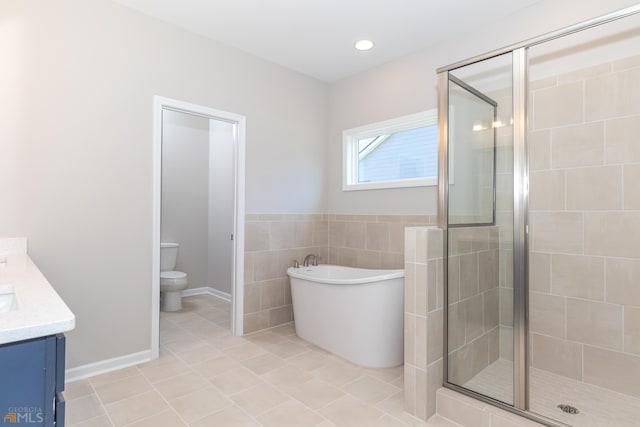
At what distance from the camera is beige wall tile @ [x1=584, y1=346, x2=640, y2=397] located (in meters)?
2.11

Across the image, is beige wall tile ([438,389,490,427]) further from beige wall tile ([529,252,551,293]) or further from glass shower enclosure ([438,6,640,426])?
beige wall tile ([529,252,551,293])

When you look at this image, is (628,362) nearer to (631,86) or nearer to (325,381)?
(631,86)

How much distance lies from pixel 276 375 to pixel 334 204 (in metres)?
1.99

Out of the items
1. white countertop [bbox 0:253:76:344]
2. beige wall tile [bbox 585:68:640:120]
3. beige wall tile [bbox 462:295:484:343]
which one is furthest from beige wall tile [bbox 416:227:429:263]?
white countertop [bbox 0:253:76:344]

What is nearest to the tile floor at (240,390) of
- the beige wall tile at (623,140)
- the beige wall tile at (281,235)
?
the beige wall tile at (281,235)

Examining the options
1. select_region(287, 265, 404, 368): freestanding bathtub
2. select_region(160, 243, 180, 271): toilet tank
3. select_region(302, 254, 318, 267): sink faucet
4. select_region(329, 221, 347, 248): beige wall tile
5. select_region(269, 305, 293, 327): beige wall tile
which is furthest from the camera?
select_region(160, 243, 180, 271): toilet tank

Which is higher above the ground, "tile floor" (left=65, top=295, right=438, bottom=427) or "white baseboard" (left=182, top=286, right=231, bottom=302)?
"white baseboard" (left=182, top=286, right=231, bottom=302)

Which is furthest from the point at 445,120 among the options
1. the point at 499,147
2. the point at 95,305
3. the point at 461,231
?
the point at 95,305

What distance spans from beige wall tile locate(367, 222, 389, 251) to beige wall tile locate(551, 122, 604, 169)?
4.89ft

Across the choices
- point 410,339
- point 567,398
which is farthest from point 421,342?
point 567,398

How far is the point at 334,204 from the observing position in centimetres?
393

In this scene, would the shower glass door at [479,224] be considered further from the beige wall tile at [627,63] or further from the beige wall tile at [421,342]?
the beige wall tile at [627,63]

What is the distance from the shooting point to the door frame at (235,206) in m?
2.71

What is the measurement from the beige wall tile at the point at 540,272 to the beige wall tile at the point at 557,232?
2.0 inches
